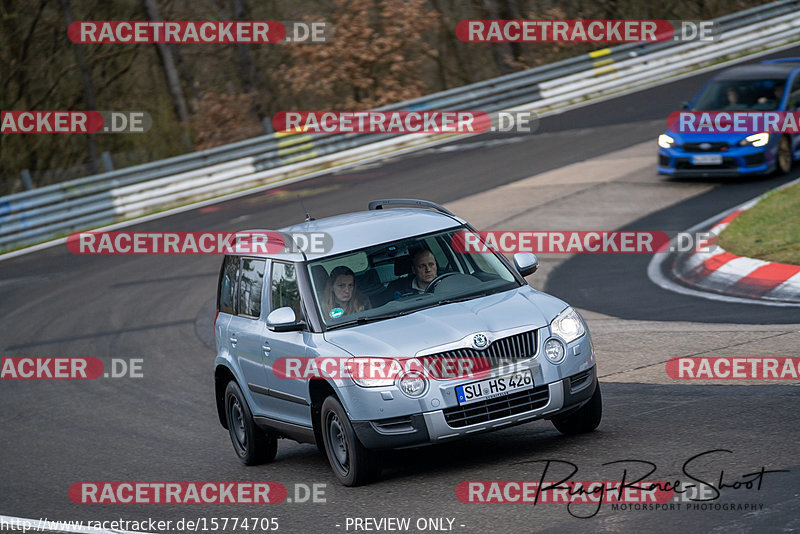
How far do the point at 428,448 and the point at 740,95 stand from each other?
44.2 feet

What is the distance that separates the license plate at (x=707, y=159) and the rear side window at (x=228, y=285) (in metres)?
11.5

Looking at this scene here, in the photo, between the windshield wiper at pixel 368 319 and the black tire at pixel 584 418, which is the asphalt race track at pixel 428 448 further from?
the windshield wiper at pixel 368 319

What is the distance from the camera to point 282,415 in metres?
8.51

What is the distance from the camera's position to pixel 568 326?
758 cm

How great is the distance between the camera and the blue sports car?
1875 centimetres

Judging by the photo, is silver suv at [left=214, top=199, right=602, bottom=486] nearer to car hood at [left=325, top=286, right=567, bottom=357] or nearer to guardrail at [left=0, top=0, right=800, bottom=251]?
car hood at [left=325, top=286, right=567, bottom=357]

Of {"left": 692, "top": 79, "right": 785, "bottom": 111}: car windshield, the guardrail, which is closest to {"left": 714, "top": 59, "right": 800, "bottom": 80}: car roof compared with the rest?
{"left": 692, "top": 79, "right": 785, "bottom": 111}: car windshield

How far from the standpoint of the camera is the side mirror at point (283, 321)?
792cm

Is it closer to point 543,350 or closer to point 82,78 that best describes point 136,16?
point 82,78

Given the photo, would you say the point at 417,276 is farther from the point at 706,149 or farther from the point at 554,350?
the point at 706,149

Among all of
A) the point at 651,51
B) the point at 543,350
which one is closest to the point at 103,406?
the point at 543,350

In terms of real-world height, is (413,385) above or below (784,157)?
above

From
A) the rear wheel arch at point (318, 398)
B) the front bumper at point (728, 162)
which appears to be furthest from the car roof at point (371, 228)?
the front bumper at point (728, 162)

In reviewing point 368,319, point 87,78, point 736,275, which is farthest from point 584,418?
point 87,78
